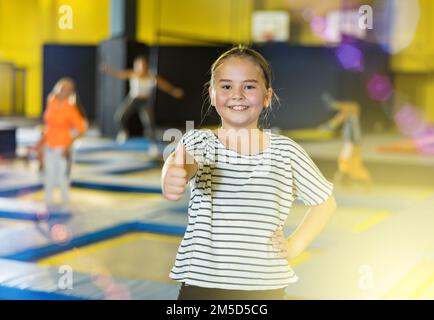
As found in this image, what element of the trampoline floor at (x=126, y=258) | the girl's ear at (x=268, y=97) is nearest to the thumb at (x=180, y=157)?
the girl's ear at (x=268, y=97)

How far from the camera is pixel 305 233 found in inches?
70.2

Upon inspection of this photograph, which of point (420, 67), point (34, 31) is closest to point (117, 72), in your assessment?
point (34, 31)

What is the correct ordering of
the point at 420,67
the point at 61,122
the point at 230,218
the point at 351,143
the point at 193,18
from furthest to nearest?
1. the point at 420,67
2. the point at 193,18
3. the point at 351,143
4. the point at 61,122
5. the point at 230,218

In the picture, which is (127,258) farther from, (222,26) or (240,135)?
(222,26)

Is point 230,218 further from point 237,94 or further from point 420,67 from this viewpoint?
point 420,67

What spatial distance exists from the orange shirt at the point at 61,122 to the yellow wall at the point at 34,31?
10.4m

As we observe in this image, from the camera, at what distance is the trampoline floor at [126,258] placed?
161 inches

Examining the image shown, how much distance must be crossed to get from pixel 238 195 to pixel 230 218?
5 cm

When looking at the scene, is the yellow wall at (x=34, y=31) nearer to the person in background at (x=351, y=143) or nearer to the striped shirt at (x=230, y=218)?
the person in background at (x=351, y=143)

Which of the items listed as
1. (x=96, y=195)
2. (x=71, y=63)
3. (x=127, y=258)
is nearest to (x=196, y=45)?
(x=71, y=63)
